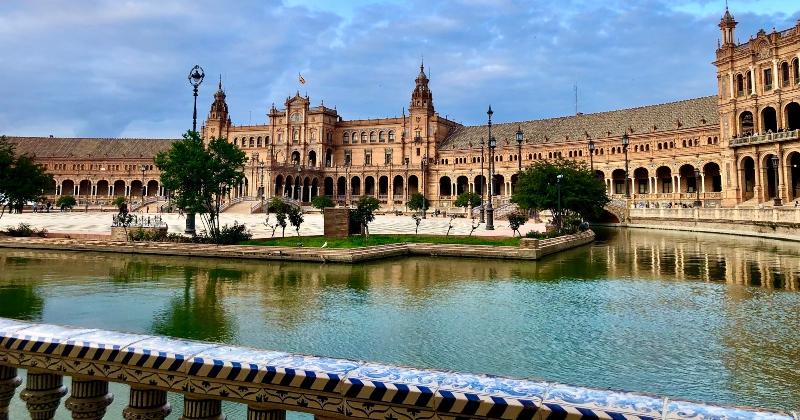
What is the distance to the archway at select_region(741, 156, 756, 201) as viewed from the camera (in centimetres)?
5546

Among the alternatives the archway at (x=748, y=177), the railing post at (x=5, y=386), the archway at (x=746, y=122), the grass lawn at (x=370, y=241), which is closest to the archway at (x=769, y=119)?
the archway at (x=746, y=122)

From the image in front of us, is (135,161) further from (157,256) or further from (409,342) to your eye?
(409,342)

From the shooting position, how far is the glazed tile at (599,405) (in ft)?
8.77

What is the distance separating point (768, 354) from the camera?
9336 mm

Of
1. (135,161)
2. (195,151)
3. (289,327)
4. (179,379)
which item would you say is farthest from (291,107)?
(179,379)

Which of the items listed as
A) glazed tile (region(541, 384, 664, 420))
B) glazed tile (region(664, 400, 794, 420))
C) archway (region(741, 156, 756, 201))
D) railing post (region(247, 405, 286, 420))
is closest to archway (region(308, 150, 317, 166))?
archway (region(741, 156, 756, 201))

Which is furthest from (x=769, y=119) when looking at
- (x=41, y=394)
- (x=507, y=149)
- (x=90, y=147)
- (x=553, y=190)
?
(x=90, y=147)

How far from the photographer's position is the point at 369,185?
331ft

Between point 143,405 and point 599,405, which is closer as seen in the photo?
point 599,405

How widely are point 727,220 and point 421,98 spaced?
64520mm

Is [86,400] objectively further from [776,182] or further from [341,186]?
[341,186]

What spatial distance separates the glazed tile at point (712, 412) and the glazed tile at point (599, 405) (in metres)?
0.06

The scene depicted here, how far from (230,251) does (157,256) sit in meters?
3.84

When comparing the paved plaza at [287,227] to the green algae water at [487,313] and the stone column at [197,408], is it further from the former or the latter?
the stone column at [197,408]
